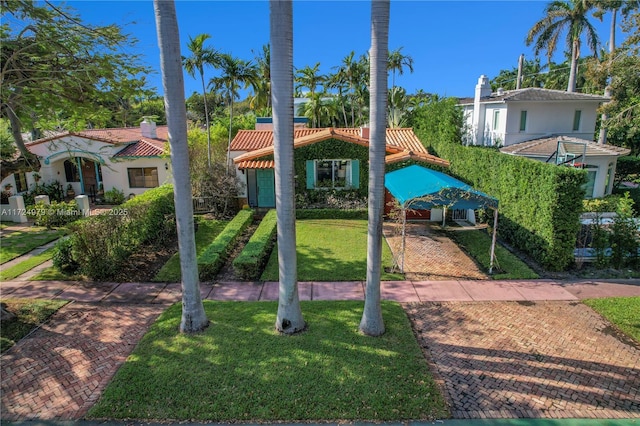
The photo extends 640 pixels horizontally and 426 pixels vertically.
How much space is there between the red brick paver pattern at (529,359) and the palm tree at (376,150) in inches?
50.3

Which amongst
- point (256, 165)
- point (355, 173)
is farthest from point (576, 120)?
point (256, 165)

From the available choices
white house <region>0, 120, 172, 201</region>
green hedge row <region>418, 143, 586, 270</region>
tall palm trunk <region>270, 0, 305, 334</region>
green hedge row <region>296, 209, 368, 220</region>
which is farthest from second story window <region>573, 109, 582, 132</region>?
white house <region>0, 120, 172, 201</region>

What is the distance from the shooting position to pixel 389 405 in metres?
6.39

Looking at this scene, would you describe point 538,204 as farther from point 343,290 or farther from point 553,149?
point 553,149

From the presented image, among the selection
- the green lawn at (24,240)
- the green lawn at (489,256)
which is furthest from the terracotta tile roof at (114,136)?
the green lawn at (489,256)

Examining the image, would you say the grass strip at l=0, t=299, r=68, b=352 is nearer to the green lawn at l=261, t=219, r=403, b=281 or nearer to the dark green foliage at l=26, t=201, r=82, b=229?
the green lawn at l=261, t=219, r=403, b=281

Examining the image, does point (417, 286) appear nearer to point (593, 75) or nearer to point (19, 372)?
point (19, 372)

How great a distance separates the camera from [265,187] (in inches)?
811

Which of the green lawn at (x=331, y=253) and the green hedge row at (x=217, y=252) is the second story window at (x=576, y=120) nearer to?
the green lawn at (x=331, y=253)

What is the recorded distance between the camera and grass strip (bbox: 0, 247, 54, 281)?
12305 mm

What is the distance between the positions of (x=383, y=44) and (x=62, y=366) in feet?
28.1

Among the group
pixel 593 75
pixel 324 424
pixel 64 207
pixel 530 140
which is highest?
pixel 593 75

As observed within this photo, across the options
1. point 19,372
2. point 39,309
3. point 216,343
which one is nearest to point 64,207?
point 39,309

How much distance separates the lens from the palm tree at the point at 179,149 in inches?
285
